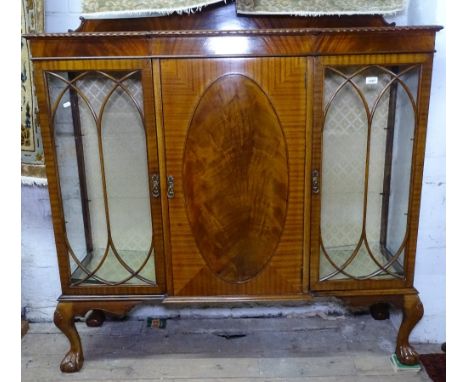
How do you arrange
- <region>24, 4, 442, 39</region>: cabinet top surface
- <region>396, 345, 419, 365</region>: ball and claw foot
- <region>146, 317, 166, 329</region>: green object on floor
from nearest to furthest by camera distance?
<region>24, 4, 442, 39</region>: cabinet top surface
<region>396, 345, 419, 365</region>: ball and claw foot
<region>146, 317, 166, 329</region>: green object on floor

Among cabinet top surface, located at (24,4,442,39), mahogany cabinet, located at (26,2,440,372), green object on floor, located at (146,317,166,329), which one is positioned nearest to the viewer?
mahogany cabinet, located at (26,2,440,372)

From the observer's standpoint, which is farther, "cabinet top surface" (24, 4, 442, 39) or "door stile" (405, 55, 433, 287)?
"cabinet top surface" (24, 4, 442, 39)

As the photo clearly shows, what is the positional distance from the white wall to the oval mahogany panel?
577 millimetres

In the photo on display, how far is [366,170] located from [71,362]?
1.21m

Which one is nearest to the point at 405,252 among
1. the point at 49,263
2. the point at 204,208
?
A: the point at 204,208

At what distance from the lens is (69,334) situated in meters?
1.47

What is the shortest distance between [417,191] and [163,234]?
82cm

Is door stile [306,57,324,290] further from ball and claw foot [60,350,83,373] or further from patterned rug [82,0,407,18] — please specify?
ball and claw foot [60,350,83,373]

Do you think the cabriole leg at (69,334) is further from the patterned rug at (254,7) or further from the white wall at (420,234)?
the patterned rug at (254,7)

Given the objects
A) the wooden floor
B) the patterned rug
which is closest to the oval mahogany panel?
the patterned rug

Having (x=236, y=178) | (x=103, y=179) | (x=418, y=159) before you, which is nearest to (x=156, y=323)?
(x=103, y=179)

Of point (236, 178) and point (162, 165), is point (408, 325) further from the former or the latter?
point (162, 165)

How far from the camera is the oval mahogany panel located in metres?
1.27
